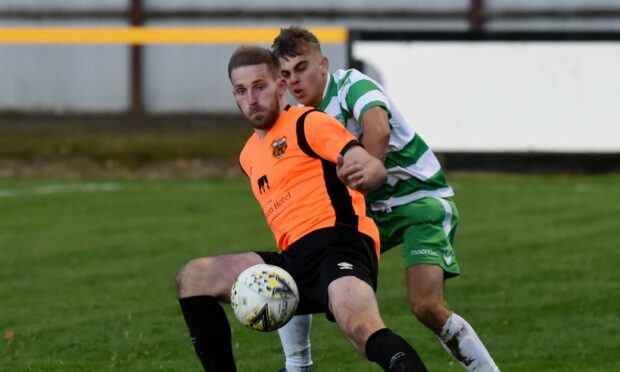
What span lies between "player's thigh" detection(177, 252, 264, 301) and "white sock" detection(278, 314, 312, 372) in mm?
1068

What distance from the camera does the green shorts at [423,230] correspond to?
22.6ft

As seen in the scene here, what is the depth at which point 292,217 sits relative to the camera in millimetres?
6266

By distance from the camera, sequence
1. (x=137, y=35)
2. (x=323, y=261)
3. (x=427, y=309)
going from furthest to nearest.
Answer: (x=137, y=35), (x=427, y=309), (x=323, y=261)

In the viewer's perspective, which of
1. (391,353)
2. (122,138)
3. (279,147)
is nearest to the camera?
(391,353)

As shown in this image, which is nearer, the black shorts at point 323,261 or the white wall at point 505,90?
the black shorts at point 323,261

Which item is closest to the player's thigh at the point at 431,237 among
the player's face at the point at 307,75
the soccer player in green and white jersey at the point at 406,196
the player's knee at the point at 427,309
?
the soccer player in green and white jersey at the point at 406,196

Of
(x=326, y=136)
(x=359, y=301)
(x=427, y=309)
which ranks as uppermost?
(x=326, y=136)

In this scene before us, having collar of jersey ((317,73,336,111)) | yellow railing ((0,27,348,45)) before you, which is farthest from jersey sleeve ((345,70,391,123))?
yellow railing ((0,27,348,45))

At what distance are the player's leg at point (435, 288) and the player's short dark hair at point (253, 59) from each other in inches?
45.6

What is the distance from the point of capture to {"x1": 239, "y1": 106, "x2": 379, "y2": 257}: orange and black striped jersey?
Result: 6.20m

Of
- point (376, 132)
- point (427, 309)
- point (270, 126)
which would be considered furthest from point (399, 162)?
point (270, 126)

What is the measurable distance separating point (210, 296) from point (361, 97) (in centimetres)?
121

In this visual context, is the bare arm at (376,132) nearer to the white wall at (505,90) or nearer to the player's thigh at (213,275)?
the player's thigh at (213,275)

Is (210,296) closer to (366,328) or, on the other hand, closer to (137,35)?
(366,328)
